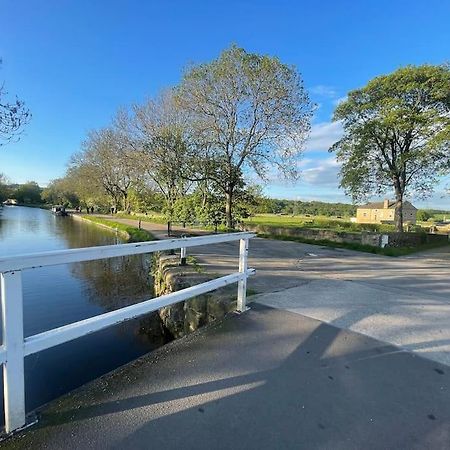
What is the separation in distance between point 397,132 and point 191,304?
20856 mm

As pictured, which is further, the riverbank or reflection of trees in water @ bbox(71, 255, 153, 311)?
the riverbank

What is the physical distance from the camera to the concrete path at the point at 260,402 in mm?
1890

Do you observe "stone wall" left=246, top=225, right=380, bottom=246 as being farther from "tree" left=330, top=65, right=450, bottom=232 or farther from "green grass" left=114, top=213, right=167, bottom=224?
"green grass" left=114, top=213, right=167, bottom=224

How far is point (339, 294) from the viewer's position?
5102mm

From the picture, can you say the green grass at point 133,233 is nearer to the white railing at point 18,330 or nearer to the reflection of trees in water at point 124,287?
the reflection of trees in water at point 124,287

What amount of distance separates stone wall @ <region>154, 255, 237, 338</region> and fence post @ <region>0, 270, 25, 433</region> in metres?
2.43

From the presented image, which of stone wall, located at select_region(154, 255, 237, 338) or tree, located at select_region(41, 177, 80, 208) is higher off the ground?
tree, located at select_region(41, 177, 80, 208)

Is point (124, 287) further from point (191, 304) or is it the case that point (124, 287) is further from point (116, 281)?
point (191, 304)

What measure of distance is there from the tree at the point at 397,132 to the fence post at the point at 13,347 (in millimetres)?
20078

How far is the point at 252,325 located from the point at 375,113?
70.8ft

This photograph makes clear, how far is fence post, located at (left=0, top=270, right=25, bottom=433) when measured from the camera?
1.87 m

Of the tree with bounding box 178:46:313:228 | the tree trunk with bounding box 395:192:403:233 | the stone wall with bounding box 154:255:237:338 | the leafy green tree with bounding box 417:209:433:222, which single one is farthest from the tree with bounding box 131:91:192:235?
the leafy green tree with bounding box 417:209:433:222

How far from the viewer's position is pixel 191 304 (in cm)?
521

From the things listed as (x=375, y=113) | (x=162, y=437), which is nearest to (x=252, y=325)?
(x=162, y=437)
